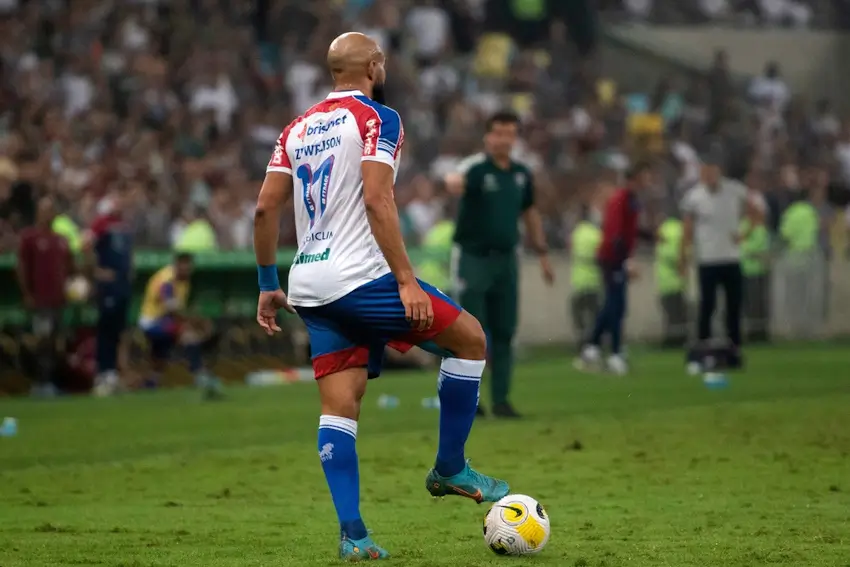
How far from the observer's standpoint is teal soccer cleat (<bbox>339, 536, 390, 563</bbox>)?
23.9ft

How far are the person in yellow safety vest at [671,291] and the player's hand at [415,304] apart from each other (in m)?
18.2

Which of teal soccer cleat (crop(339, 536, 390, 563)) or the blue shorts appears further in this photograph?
the blue shorts

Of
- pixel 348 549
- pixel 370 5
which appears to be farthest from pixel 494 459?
pixel 370 5

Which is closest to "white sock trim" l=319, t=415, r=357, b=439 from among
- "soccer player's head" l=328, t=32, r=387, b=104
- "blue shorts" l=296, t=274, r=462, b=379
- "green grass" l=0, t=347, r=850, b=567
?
"blue shorts" l=296, t=274, r=462, b=379

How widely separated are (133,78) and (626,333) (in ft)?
28.6

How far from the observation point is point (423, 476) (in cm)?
1087

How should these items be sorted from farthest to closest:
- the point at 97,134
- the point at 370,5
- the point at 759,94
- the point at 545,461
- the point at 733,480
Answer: the point at 759,94, the point at 370,5, the point at 97,134, the point at 545,461, the point at 733,480

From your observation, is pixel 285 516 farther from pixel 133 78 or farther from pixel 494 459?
pixel 133 78

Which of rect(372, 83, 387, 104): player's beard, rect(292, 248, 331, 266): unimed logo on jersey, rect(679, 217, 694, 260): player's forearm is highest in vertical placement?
rect(372, 83, 387, 104): player's beard

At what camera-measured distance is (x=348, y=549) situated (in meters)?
7.29

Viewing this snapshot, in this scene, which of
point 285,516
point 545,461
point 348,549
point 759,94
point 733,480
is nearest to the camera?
point 348,549

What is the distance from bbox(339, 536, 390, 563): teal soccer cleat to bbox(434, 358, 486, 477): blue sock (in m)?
0.71

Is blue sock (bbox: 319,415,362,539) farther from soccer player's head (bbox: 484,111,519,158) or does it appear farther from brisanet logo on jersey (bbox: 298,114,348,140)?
soccer player's head (bbox: 484,111,519,158)

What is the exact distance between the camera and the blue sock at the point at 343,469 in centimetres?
734
